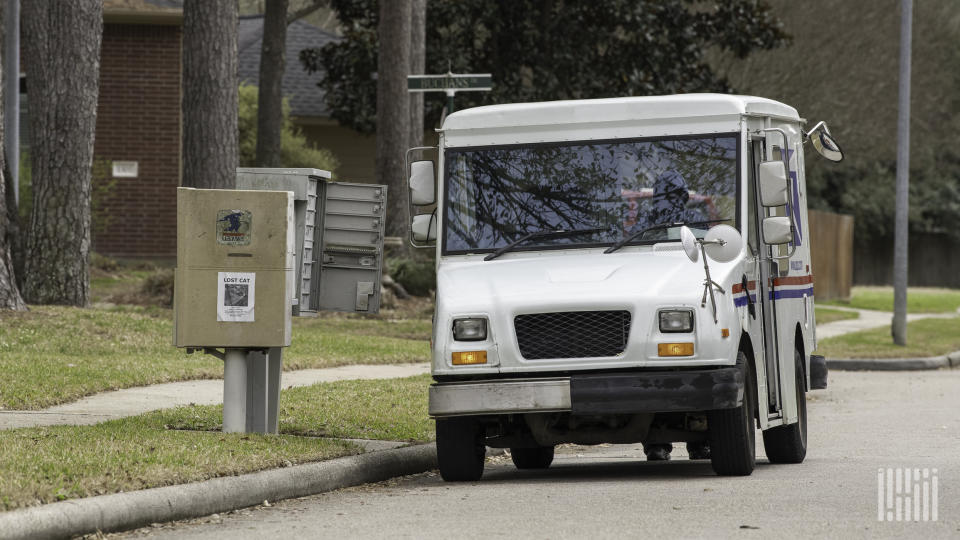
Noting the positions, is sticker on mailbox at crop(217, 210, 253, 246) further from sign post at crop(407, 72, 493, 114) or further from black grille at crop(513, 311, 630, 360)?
sign post at crop(407, 72, 493, 114)

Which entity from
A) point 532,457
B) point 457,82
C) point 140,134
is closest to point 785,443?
point 532,457

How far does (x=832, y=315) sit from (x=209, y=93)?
51.1 ft

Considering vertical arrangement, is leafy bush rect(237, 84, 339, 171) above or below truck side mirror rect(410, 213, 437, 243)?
above

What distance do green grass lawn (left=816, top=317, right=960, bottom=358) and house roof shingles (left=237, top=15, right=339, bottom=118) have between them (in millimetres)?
16096

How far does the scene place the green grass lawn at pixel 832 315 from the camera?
1181 inches

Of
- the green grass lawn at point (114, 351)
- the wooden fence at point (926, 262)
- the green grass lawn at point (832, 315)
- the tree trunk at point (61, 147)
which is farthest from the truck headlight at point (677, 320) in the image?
the wooden fence at point (926, 262)

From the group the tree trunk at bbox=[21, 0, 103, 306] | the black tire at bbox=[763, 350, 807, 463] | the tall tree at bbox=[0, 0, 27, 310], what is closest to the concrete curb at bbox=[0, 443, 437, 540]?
the black tire at bbox=[763, 350, 807, 463]

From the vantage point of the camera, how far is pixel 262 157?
2952cm

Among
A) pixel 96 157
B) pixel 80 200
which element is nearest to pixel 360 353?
pixel 80 200

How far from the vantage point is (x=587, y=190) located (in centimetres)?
1015

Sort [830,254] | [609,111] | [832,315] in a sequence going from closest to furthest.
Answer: [609,111], [832,315], [830,254]

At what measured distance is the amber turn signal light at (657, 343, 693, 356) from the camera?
29.8 ft

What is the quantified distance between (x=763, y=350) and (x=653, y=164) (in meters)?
1.49

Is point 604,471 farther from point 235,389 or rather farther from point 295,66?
point 295,66
